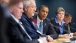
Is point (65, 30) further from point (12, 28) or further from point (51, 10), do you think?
point (51, 10)

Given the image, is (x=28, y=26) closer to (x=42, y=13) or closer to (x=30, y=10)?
(x=30, y=10)

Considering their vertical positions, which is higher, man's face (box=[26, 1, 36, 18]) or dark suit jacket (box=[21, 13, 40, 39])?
man's face (box=[26, 1, 36, 18])

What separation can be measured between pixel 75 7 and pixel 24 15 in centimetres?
504

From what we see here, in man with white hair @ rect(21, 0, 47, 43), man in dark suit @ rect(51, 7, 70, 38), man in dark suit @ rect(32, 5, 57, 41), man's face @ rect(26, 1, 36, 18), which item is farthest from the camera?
man in dark suit @ rect(51, 7, 70, 38)

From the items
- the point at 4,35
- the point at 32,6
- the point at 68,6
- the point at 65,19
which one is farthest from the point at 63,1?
the point at 4,35

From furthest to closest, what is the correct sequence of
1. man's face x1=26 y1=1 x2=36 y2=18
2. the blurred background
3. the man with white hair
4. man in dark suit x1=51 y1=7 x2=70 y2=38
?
1. the blurred background
2. man in dark suit x1=51 y1=7 x2=70 y2=38
3. man's face x1=26 y1=1 x2=36 y2=18
4. the man with white hair

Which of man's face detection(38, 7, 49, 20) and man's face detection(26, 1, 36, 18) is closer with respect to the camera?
man's face detection(26, 1, 36, 18)

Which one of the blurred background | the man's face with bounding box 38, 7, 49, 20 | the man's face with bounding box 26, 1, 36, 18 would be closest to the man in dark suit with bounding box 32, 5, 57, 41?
the man's face with bounding box 38, 7, 49, 20

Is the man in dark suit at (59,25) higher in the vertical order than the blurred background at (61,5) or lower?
lower

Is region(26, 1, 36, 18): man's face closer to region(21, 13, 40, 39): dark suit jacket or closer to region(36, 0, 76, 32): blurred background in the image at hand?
region(21, 13, 40, 39): dark suit jacket

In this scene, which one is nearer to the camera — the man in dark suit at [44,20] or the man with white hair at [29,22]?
the man with white hair at [29,22]

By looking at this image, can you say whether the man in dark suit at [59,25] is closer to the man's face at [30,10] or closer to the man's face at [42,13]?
the man's face at [42,13]

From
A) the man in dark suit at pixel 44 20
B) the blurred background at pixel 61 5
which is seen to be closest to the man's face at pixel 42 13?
the man in dark suit at pixel 44 20

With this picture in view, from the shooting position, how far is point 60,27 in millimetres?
3699
